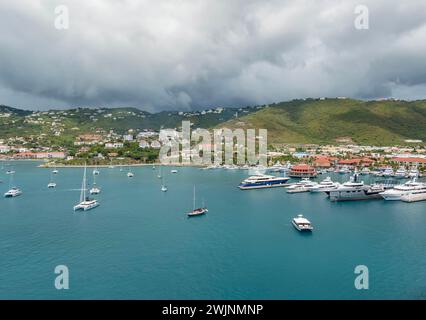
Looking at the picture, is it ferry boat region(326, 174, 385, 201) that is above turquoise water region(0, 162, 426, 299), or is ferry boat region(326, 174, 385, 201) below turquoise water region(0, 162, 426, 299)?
above

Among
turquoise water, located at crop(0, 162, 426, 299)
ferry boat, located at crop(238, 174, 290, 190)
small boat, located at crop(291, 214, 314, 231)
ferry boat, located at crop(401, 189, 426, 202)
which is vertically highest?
ferry boat, located at crop(238, 174, 290, 190)

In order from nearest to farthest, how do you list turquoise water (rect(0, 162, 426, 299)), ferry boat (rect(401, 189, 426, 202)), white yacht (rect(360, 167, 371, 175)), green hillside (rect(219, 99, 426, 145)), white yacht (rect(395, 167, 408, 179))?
1. turquoise water (rect(0, 162, 426, 299))
2. ferry boat (rect(401, 189, 426, 202))
3. white yacht (rect(395, 167, 408, 179))
4. white yacht (rect(360, 167, 371, 175))
5. green hillside (rect(219, 99, 426, 145))

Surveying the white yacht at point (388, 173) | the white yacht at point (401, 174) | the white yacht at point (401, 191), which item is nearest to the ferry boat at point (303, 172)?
the white yacht at point (388, 173)

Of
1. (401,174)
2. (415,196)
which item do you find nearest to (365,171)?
(401,174)

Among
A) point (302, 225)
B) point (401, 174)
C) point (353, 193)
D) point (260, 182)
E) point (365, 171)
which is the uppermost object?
point (365, 171)

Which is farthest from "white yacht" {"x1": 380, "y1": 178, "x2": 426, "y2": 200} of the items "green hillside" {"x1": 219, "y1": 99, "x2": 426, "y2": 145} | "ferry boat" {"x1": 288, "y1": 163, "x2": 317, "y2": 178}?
"green hillside" {"x1": 219, "y1": 99, "x2": 426, "y2": 145}

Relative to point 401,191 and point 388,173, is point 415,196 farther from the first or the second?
point 388,173

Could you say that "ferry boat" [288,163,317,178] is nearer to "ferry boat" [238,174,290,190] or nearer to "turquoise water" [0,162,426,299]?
"ferry boat" [238,174,290,190]
